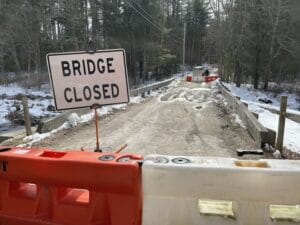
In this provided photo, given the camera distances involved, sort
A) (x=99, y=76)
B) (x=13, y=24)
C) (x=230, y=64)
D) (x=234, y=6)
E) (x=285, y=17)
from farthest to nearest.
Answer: (x=230, y=64)
(x=234, y=6)
(x=13, y=24)
(x=285, y=17)
(x=99, y=76)

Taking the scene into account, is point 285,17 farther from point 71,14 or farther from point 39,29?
point 39,29

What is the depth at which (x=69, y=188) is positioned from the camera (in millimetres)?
3400

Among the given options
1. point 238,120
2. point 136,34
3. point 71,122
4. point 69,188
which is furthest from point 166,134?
point 136,34

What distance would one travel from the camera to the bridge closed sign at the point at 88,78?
5.01 metres

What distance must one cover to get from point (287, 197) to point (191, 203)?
776mm

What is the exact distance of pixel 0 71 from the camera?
119ft

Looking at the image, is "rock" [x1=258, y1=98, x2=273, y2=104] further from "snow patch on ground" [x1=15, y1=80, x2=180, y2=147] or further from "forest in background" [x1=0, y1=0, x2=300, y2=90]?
"snow patch on ground" [x1=15, y1=80, x2=180, y2=147]

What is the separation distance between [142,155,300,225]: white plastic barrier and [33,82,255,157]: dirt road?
13.1ft

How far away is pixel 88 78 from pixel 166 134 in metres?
4.20

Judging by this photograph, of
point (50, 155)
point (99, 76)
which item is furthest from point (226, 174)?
point (99, 76)

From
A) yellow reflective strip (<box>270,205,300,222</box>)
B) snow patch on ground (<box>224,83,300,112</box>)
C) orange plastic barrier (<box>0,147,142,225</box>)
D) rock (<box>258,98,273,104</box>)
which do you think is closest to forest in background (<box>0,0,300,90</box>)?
snow patch on ground (<box>224,83,300,112</box>)

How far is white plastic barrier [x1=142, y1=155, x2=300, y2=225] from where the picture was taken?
2879 millimetres

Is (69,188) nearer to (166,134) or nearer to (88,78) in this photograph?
(88,78)

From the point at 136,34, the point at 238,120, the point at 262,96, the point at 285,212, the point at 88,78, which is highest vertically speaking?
the point at 136,34
